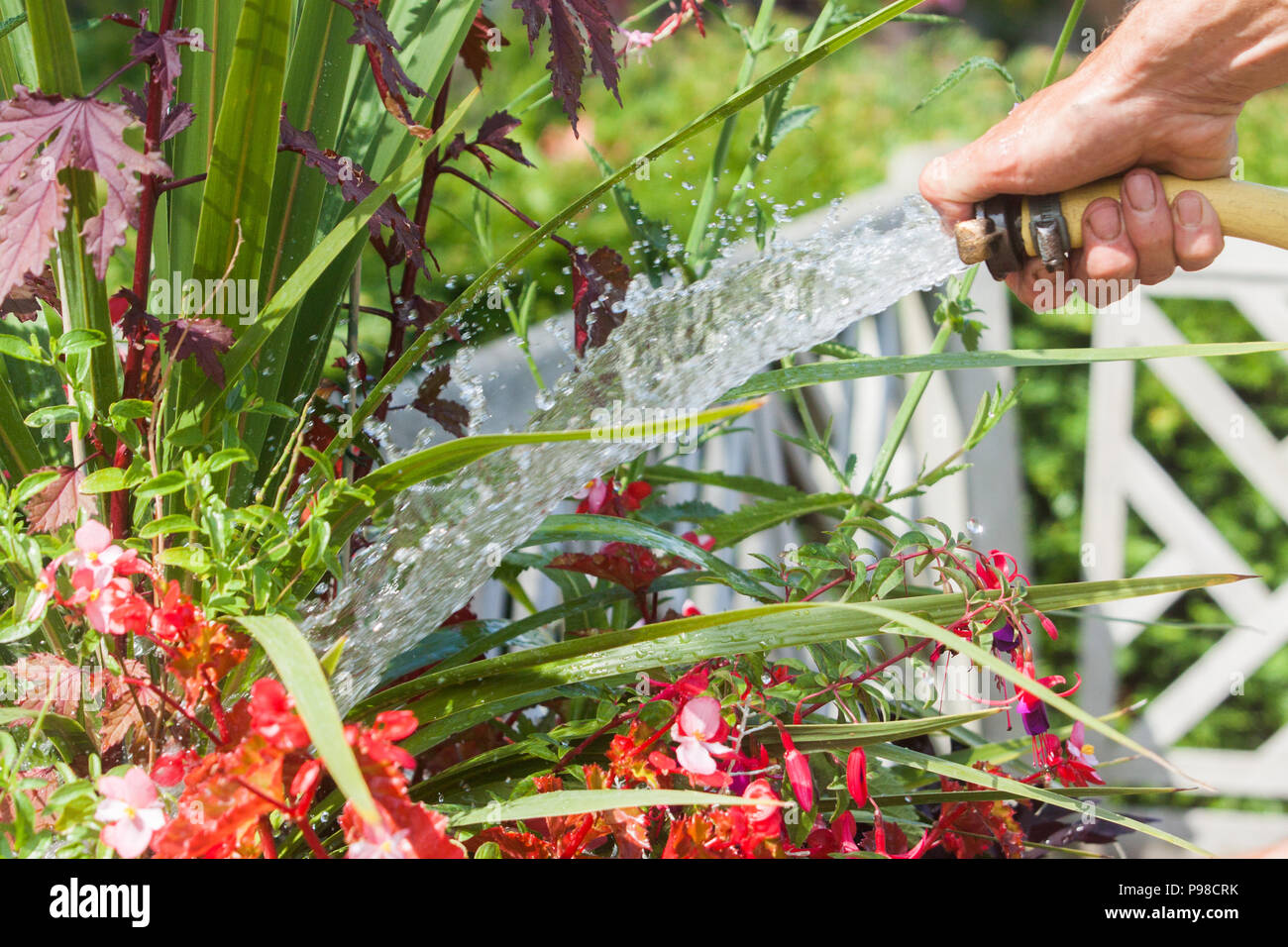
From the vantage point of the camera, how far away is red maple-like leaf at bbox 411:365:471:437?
941 mm

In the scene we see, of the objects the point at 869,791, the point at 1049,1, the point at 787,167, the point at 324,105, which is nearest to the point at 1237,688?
the point at 869,791

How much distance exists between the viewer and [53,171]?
1.90ft

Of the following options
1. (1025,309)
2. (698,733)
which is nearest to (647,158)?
(698,733)

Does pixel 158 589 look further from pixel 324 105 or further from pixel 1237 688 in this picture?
pixel 1237 688

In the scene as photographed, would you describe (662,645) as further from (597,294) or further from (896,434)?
(896,434)

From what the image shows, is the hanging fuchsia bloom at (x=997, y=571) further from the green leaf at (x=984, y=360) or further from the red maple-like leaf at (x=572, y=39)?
the red maple-like leaf at (x=572, y=39)

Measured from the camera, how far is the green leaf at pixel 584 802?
0.56 metres

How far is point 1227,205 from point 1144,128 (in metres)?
0.11

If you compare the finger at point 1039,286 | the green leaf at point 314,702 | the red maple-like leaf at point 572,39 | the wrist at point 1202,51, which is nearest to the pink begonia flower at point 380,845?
the green leaf at point 314,702

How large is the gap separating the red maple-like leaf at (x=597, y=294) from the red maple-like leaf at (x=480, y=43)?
0.20 meters

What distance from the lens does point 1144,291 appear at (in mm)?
3037

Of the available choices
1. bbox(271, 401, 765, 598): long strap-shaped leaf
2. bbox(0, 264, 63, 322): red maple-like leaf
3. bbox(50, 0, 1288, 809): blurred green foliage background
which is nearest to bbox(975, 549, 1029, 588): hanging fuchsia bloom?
bbox(271, 401, 765, 598): long strap-shaped leaf

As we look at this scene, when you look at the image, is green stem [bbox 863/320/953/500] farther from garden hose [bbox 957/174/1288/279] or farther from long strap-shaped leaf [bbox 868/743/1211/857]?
long strap-shaped leaf [bbox 868/743/1211/857]
